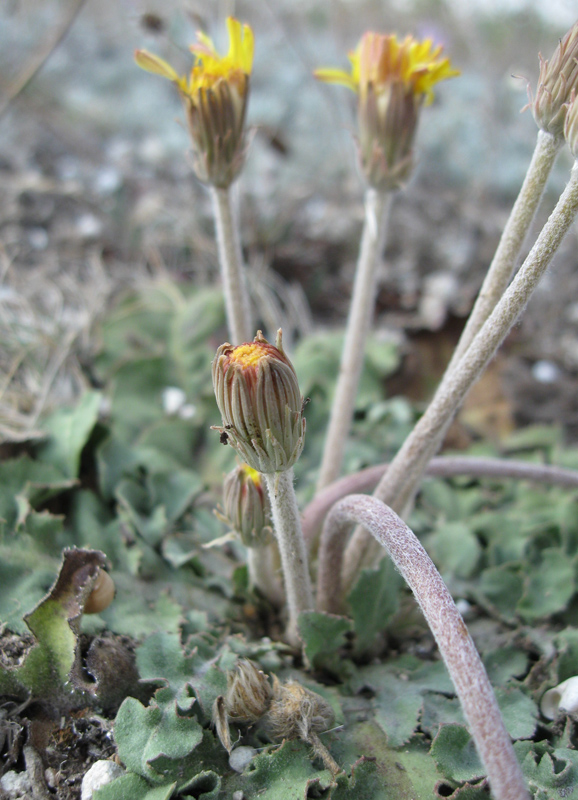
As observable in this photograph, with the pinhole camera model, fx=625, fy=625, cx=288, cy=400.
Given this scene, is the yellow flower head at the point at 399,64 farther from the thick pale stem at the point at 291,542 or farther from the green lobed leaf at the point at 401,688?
the green lobed leaf at the point at 401,688

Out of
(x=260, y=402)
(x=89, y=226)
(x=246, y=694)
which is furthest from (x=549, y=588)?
(x=89, y=226)

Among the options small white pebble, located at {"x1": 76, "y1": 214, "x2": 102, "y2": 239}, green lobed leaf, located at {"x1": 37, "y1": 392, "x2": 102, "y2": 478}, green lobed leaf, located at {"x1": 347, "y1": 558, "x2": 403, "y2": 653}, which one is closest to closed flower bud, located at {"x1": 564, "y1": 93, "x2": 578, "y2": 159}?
green lobed leaf, located at {"x1": 347, "y1": 558, "x2": 403, "y2": 653}

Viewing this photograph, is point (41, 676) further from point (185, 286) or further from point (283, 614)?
point (185, 286)

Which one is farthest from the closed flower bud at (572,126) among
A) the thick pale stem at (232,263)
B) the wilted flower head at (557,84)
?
the thick pale stem at (232,263)

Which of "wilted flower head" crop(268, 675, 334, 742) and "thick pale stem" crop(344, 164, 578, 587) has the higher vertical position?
"thick pale stem" crop(344, 164, 578, 587)

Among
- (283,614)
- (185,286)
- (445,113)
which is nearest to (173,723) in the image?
(283,614)

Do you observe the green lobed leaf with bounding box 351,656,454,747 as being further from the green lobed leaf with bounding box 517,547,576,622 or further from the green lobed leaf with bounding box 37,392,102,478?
the green lobed leaf with bounding box 37,392,102,478
